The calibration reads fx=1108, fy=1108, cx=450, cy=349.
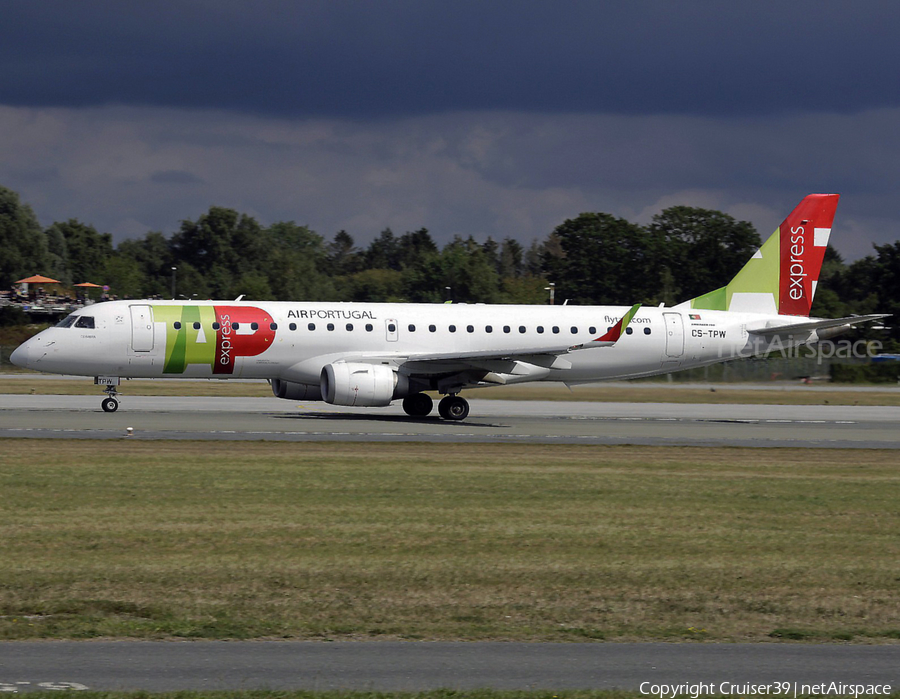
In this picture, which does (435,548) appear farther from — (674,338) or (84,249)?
(84,249)

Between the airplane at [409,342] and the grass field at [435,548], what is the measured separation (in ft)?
33.6

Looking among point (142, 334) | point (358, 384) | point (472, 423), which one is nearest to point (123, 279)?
point (142, 334)

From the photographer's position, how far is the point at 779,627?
10852 mm

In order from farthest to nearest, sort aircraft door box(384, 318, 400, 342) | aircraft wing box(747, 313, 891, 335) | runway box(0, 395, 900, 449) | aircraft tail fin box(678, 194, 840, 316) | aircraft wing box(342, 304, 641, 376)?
aircraft tail fin box(678, 194, 840, 316)
aircraft wing box(747, 313, 891, 335)
aircraft door box(384, 318, 400, 342)
aircraft wing box(342, 304, 641, 376)
runway box(0, 395, 900, 449)

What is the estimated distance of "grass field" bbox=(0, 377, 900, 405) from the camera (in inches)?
1907

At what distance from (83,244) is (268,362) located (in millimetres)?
141136

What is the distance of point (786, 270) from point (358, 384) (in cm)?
1840

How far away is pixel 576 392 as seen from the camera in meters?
50.8

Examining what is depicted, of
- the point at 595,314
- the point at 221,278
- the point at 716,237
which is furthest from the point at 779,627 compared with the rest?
the point at 221,278

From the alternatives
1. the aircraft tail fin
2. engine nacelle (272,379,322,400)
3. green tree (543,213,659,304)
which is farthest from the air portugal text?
green tree (543,213,659,304)

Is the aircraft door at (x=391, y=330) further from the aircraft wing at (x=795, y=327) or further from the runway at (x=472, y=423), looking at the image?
the aircraft wing at (x=795, y=327)

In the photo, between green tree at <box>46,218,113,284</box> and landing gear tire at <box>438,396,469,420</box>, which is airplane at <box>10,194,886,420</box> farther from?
green tree at <box>46,218,113,284</box>

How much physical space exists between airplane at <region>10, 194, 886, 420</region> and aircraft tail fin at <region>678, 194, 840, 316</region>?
76mm

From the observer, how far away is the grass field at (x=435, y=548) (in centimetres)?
1080
